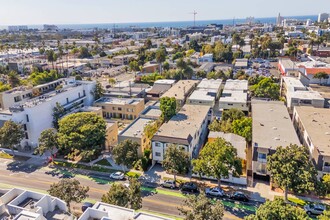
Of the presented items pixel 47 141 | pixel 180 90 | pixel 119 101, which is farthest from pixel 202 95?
pixel 47 141

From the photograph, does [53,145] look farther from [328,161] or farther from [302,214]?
[328,161]

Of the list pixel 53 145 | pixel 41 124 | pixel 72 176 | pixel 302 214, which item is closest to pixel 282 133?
pixel 302 214

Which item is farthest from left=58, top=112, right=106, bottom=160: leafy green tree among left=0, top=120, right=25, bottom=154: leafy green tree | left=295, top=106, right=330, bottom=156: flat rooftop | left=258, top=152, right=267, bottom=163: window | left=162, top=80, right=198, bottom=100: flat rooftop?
left=295, top=106, right=330, bottom=156: flat rooftop

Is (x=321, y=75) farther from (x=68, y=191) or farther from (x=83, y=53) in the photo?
(x=83, y=53)

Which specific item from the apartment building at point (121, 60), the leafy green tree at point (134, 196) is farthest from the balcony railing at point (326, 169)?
the apartment building at point (121, 60)

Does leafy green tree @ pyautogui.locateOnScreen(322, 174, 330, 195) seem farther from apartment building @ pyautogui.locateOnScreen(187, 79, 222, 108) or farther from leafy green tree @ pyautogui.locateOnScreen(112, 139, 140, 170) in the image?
apartment building @ pyautogui.locateOnScreen(187, 79, 222, 108)

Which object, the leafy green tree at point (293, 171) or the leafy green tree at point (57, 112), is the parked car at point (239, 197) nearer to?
the leafy green tree at point (293, 171)
